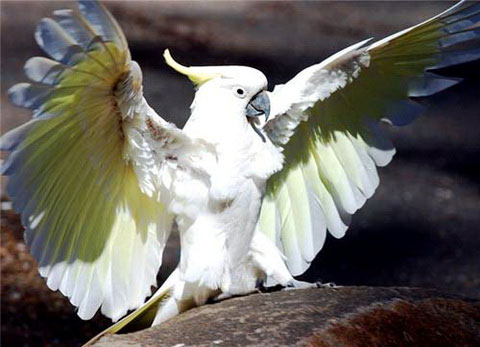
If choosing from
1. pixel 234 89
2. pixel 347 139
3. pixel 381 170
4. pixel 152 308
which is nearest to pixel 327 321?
pixel 152 308

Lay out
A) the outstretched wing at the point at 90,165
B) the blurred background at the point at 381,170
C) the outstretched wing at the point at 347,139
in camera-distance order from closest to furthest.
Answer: the outstretched wing at the point at 90,165 < the outstretched wing at the point at 347,139 < the blurred background at the point at 381,170

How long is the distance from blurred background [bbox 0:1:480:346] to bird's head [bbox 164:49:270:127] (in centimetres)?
150

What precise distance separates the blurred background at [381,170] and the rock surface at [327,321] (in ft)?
4.80

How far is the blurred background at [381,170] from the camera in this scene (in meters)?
4.18

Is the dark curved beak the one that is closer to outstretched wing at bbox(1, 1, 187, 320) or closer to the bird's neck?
the bird's neck

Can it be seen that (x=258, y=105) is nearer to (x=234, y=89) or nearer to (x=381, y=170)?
(x=234, y=89)

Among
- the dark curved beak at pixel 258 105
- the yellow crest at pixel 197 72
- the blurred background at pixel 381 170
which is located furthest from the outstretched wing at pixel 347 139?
the blurred background at pixel 381 170

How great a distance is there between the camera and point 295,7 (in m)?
7.09

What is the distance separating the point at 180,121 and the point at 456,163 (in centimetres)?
144

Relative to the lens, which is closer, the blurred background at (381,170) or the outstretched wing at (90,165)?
the outstretched wing at (90,165)

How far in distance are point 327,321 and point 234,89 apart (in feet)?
2.21

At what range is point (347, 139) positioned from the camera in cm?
300

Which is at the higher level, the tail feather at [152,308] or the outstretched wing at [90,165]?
the outstretched wing at [90,165]

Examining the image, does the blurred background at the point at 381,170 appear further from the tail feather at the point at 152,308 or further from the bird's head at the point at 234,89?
the bird's head at the point at 234,89
